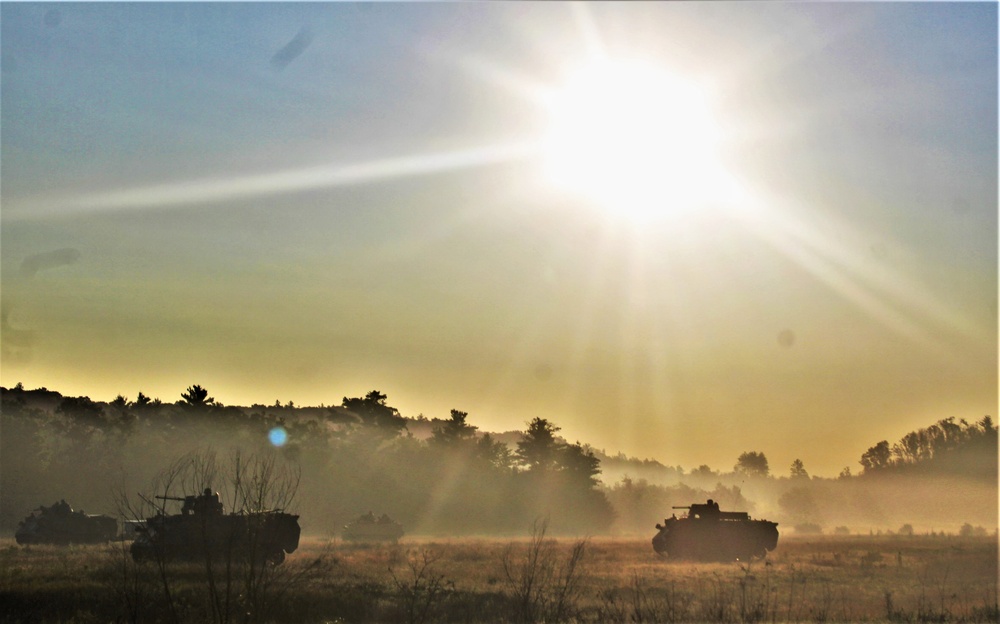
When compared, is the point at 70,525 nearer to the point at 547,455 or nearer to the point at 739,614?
the point at 739,614

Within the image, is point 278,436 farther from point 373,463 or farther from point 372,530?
point 372,530

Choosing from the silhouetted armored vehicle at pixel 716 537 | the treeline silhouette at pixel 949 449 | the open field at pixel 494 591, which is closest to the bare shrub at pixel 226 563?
the open field at pixel 494 591

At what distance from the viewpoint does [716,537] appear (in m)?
40.1

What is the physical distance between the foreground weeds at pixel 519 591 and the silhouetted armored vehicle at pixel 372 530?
49.2 feet

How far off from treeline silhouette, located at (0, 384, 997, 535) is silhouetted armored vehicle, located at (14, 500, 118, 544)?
1622 centimetres

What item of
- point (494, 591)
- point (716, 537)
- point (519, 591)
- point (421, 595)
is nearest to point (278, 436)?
point (716, 537)

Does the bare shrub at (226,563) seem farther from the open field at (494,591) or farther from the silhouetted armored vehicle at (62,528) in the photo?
the silhouetted armored vehicle at (62,528)

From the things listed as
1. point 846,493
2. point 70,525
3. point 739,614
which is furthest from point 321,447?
point 846,493

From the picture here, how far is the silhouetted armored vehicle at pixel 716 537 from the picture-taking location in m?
39.8

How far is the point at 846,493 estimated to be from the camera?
170 m

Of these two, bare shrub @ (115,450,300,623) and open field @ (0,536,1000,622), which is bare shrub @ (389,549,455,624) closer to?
open field @ (0,536,1000,622)

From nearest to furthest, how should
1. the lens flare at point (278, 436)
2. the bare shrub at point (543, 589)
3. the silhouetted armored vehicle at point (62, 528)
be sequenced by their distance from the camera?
1. the bare shrub at point (543, 589)
2. the silhouetted armored vehicle at point (62, 528)
3. the lens flare at point (278, 436)

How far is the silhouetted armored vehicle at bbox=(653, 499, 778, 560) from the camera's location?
39781 mm

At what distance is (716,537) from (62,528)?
29980 mm
